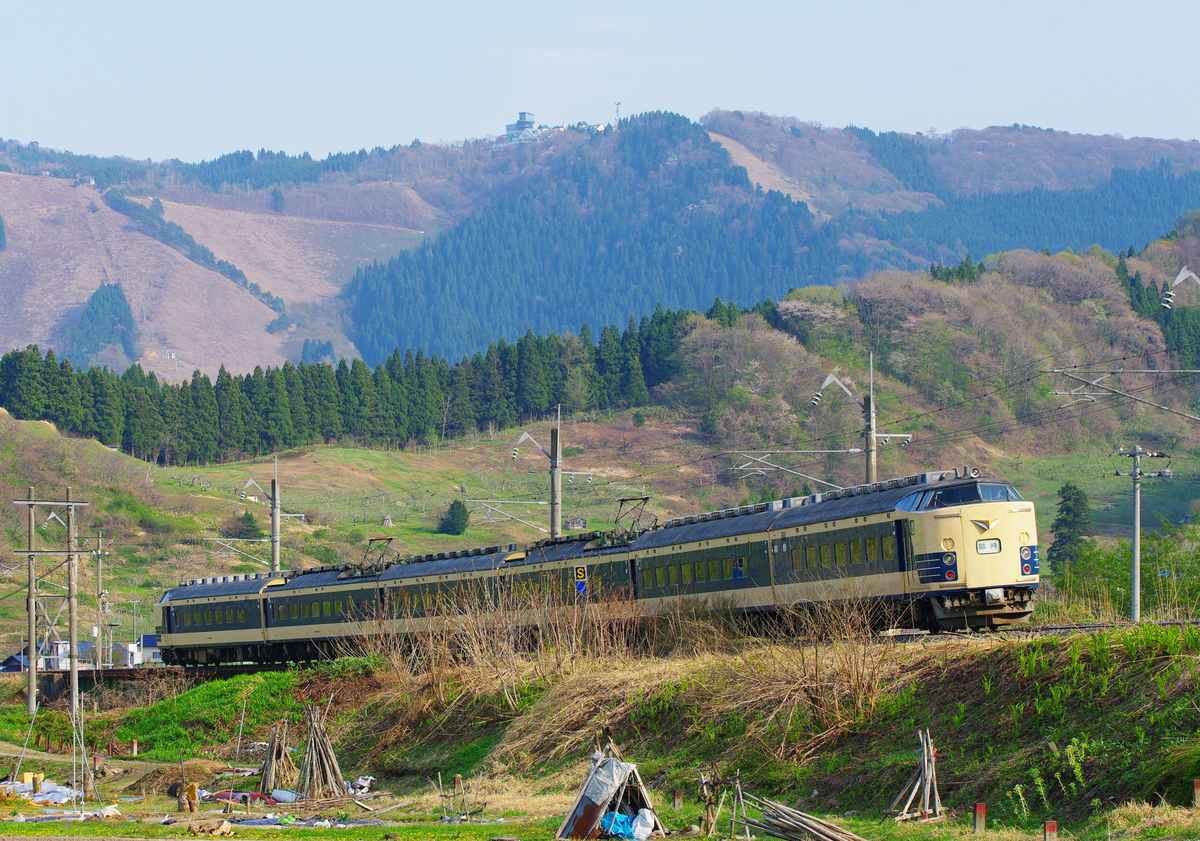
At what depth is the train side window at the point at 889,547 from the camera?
98.0 feet

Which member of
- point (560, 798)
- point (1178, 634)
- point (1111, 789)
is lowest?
point (560, 798)

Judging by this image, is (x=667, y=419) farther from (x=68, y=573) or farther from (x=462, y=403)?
(x=68, y=573)

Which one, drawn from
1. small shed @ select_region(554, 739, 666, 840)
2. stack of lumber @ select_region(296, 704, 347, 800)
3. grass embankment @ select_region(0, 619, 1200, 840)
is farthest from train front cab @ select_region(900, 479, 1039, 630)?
stack of lumber @ select_region(296, 704, 347, 800)

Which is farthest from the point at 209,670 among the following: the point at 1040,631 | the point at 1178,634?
the point at 1178,634

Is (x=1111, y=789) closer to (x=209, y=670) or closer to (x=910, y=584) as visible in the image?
(x=910, y=584)

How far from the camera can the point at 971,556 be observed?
28562 millimetres

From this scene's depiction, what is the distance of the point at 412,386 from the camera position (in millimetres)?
171875

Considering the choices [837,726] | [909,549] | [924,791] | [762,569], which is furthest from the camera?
[762,569]

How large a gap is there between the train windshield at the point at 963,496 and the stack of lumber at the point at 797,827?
471 inches

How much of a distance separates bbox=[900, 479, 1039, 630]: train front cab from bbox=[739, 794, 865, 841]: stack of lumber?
11085 mm

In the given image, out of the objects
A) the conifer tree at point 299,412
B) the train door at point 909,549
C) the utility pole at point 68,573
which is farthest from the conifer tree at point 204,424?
the train door at point 909,549

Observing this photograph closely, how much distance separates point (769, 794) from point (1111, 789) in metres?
6.36

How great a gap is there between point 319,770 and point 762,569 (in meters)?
12.5

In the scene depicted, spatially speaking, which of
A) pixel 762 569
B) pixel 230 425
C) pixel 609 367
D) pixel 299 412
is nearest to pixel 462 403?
pixel 609 367
